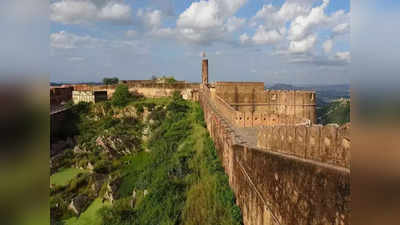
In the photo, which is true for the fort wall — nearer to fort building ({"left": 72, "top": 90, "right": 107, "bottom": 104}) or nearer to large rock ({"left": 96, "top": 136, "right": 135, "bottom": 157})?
fort building ({"left": 72, "top": 90, "right": 107, "bottom": 104})

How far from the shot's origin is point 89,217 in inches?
570

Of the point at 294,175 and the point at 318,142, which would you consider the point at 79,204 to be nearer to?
the point at 318,142

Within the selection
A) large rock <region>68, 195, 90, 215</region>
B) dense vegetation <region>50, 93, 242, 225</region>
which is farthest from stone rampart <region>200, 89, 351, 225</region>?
large rock <region>68, 195, 90, 215</region>

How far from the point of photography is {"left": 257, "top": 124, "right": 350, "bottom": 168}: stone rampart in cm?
417

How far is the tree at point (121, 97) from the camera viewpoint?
3459 centimetres

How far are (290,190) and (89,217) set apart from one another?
13.2m

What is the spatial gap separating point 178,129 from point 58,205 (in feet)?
30.0

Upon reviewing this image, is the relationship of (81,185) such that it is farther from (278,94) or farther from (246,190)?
(278,94)

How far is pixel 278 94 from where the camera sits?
87.0ft

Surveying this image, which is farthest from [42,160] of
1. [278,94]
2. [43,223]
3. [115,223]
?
[278,94]

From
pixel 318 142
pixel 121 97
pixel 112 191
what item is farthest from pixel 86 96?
pixel 318 142

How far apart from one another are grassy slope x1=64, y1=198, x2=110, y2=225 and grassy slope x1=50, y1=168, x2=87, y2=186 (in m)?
4.85

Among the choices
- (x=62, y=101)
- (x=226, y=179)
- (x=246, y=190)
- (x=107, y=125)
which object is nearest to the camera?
(x=246, y=190)

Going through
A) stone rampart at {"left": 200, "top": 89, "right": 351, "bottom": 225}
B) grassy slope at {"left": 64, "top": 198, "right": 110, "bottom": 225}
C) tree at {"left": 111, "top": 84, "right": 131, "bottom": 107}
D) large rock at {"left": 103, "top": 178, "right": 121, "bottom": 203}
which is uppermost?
tree at {"left": 111, "top": 84, "right": 131, "bottom": 107}
